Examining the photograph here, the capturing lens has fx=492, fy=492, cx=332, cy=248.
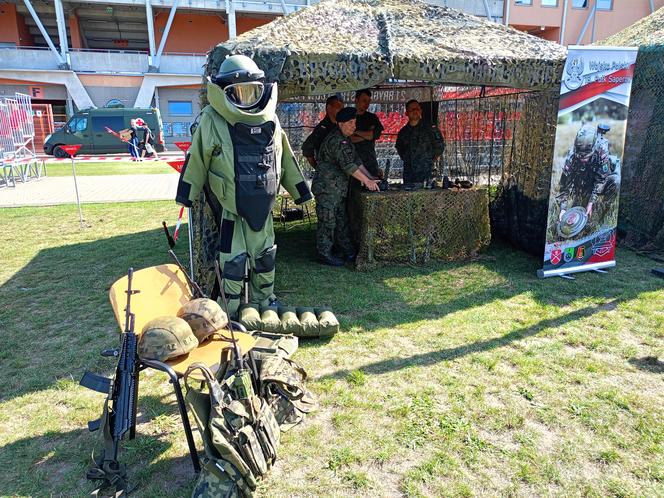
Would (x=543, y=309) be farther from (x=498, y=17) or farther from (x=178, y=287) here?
(x=498, y=17)

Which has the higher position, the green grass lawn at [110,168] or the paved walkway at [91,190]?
the green grass lawn at [110,168]

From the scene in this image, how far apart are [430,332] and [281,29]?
3.07 m

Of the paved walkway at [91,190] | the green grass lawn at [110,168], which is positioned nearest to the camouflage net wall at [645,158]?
the paved walkway at [91,190]

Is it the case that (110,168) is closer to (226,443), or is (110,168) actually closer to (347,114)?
(347,114)

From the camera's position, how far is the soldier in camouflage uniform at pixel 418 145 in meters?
6.57

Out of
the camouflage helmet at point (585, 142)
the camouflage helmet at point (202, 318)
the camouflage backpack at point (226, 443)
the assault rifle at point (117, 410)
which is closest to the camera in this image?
the camouflage backpack at point (226, 443)

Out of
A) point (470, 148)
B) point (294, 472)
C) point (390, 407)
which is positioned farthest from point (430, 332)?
point (470, 148)

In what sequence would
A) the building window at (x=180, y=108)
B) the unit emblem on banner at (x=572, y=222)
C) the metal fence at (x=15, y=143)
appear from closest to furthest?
the unit emblem on banner at (x=572, y=222) < the metal fence at (x=15, y=143) < the building window at (x=180, y=108)

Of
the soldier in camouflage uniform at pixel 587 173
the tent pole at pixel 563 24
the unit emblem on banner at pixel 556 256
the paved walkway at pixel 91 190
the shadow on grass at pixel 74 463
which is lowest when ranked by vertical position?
the shadow on grass at pixel 74 463

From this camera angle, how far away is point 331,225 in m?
5.72

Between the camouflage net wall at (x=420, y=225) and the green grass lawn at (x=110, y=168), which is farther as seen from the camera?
the green grass lawn at (x=110, y=168)

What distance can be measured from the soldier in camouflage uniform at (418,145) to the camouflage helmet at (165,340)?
15.7 feet

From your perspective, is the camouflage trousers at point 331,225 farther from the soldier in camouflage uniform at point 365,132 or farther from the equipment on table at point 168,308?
the equipment on table at point 168,308

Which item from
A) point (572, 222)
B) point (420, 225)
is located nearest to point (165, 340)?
point (420, 225)
